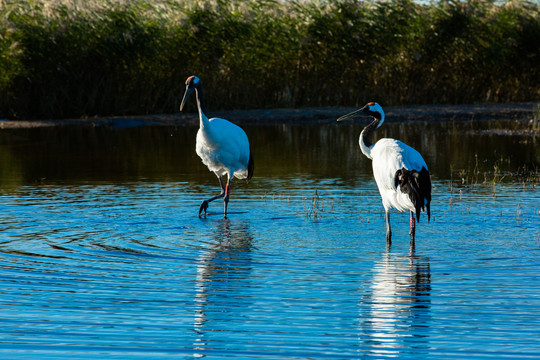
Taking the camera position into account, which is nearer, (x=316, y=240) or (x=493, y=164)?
(x=316, y=240)

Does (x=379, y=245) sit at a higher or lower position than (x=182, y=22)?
lower

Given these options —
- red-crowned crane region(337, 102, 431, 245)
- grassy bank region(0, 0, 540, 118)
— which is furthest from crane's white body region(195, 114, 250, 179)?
grassy bank region(0, 0, 540, 118)

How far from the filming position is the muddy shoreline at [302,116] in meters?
24.1

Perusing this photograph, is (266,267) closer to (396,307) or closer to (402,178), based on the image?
(396,307)

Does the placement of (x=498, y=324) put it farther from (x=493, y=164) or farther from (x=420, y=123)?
(x=420, y=123)

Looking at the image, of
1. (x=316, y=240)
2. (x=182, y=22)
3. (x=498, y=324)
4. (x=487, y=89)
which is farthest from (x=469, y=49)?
(x=498, y=324)

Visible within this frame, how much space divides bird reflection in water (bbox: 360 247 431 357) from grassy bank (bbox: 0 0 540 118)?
18.5 m

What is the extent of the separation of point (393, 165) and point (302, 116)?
16.4 meters

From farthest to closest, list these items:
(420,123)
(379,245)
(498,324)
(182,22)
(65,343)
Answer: (182,22) < (420,123) < (379,245) < (498,324) < (65,343)

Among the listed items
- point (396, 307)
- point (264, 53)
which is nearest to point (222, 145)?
point (396, 307)

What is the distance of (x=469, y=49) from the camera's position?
1069 inches

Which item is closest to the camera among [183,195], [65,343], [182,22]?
[65,343]

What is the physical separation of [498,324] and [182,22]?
840 inches

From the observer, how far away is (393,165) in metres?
8.53
